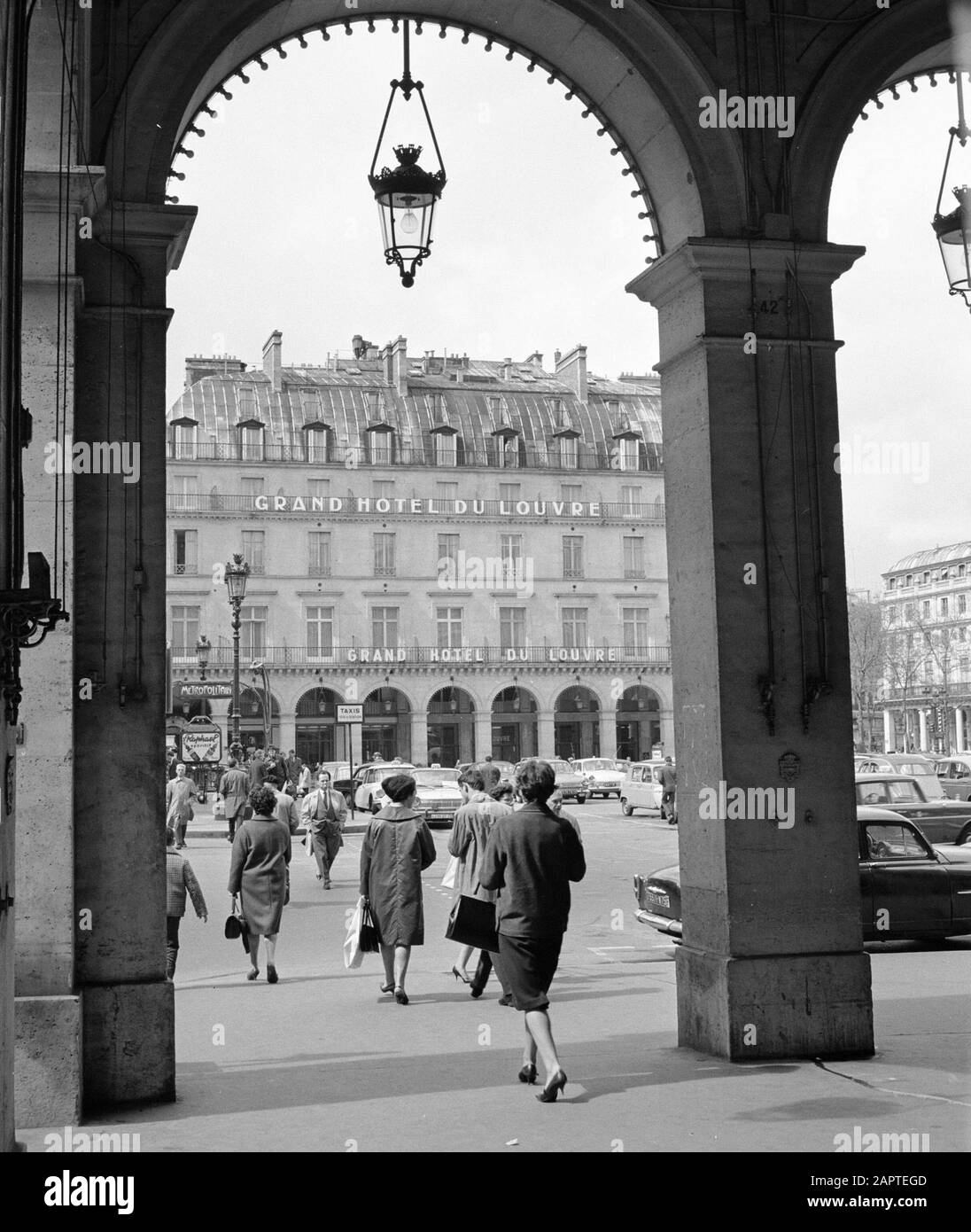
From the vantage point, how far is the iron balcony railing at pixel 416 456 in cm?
6525

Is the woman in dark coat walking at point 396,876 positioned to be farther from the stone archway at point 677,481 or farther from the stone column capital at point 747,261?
the stone column capital at point 747,261

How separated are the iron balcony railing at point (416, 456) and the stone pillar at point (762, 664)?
5777cm

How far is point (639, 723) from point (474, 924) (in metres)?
60.6

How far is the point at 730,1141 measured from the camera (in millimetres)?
6281

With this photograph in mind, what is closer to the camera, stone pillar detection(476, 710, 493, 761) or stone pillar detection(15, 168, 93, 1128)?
stone pillar detection(15, 168, 93, 1128)

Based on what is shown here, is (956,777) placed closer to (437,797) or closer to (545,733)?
(437,797)

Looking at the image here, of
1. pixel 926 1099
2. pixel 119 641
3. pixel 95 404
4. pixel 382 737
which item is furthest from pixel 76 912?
pixel 382 737

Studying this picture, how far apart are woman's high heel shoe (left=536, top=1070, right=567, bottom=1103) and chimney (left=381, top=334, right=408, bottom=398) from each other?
6376 centimetres

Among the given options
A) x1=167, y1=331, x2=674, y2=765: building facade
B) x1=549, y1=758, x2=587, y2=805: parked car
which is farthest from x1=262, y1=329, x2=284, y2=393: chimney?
x1=549, y1=758, x2=587, y2=805: parked car

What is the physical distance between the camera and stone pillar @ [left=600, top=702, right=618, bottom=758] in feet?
223

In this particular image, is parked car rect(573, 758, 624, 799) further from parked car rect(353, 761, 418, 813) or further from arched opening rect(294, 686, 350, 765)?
arched opening rect(294, 686, 350, 765)

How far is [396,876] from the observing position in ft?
38.7

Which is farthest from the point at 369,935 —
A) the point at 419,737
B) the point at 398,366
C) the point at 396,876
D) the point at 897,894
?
the point at 398,366

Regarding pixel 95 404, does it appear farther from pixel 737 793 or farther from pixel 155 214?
pixel 737 793
